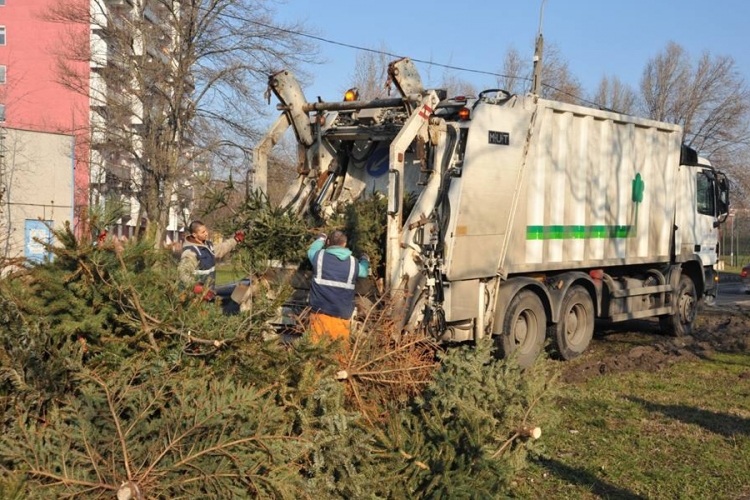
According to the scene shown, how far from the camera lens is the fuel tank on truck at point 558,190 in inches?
292

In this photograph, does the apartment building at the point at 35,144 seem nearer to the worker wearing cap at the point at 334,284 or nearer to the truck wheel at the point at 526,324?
the worker wearing cap at the point at 334,284

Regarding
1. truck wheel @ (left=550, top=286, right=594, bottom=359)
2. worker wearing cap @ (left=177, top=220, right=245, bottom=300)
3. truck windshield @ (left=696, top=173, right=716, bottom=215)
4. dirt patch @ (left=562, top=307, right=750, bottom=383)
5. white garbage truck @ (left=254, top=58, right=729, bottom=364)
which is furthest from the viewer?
truck windshield @ (left=696, top=173, right=716, bottom=215)

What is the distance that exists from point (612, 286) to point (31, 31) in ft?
130

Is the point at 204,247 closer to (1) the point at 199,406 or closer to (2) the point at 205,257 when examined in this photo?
(2) the point at 205,257

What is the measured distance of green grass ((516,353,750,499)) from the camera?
4770 mm

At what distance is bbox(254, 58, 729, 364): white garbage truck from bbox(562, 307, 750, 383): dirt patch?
43cm

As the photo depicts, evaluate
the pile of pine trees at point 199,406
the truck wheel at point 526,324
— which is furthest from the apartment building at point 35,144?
the truck wheel at point 526,324

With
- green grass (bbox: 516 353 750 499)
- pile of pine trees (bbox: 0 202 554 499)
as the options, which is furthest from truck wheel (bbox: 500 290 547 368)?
pile of pine trees (bbox: 0 202 554 499)

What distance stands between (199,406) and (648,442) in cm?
368

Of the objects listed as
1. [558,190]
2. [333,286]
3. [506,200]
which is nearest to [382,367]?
[333,286]

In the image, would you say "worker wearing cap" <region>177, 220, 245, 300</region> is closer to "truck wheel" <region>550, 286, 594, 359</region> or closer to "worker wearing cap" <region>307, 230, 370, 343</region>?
"worker wearing cap" <region>307, 230, 370, 343</region>

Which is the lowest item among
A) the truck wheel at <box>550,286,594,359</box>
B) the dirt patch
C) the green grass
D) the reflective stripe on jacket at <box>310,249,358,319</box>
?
the green grass

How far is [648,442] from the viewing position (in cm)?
562

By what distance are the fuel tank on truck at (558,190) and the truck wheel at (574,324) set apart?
1.41 feet
